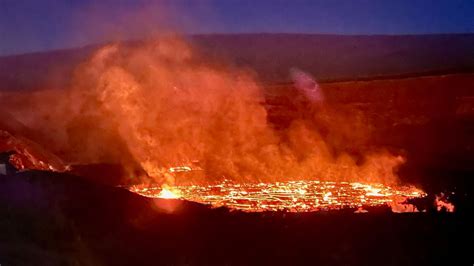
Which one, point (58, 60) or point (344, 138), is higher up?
point (58, 60)

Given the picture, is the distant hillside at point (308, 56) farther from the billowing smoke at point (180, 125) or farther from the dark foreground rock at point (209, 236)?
the dark foreground rock at point (209, 236)

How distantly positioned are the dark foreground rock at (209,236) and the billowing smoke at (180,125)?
16.6 feet

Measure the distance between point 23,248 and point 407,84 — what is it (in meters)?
9.88

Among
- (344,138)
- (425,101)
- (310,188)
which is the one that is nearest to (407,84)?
(425,101)

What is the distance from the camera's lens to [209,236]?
693 cm

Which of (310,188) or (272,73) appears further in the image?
(272,73)

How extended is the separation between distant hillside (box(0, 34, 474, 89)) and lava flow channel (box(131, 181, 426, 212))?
17.4 feet

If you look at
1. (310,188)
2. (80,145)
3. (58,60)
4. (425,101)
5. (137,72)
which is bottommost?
(310,188)

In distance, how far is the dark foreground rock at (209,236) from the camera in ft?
21.4

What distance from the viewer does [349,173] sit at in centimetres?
1180

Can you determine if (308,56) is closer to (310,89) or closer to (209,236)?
(310,89)

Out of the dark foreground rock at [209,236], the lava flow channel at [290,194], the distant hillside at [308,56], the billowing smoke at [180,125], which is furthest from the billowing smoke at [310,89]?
the dark foreground rock at [209,236]

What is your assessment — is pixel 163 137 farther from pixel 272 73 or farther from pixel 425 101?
pixel 425 101

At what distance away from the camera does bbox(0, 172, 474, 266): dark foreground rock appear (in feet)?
21.4
